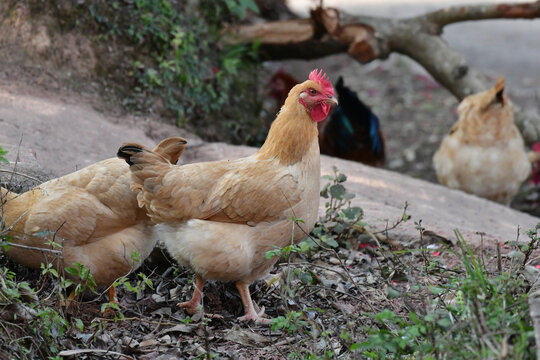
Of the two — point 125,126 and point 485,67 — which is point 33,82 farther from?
point 485,67

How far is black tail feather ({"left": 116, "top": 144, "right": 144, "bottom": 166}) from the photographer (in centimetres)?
348

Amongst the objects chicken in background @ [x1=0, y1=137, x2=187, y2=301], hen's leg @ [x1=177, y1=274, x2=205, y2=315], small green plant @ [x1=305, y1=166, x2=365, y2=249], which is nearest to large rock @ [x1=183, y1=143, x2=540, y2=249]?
small green plant @ [x1=305, y1=166, x2=365, y2=249]

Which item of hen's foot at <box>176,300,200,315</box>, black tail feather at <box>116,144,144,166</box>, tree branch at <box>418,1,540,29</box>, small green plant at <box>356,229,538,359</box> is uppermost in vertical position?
tree branch at <box>418,1,540,29</box>

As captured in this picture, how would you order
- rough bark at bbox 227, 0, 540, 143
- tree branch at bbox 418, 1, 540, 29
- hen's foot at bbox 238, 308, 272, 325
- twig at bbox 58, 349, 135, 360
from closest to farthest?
twig at bbox 58, 349, 135, 360 < hen's foot at bbox 238, 308, 272, 325 < tree branch at bbox 418, 1, 540, 29 < rough bark at bbox 227, 0, 540, 143

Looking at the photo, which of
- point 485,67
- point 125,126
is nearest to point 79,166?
point 125,126

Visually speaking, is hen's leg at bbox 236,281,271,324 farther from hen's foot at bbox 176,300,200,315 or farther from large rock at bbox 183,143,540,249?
large rock at bbox 183,143,540,249

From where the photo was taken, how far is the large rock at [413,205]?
16.6 feet

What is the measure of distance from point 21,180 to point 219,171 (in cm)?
149

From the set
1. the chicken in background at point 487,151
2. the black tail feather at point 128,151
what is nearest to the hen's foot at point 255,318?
the black tail feather at point 128,151

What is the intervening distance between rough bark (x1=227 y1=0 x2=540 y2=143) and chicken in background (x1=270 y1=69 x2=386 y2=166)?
22.4 inches

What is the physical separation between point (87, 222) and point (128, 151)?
0.46 metres

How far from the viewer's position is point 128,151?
3.49m

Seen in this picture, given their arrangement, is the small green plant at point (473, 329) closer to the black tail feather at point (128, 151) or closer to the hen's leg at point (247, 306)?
the hen's leg at point (247, 306)

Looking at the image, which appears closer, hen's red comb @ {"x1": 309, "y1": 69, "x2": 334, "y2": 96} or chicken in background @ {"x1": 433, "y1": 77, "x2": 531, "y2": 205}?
hen's red comb @ {"x1": 309, "y1": 69, "x2": 334, "y2": 96}
